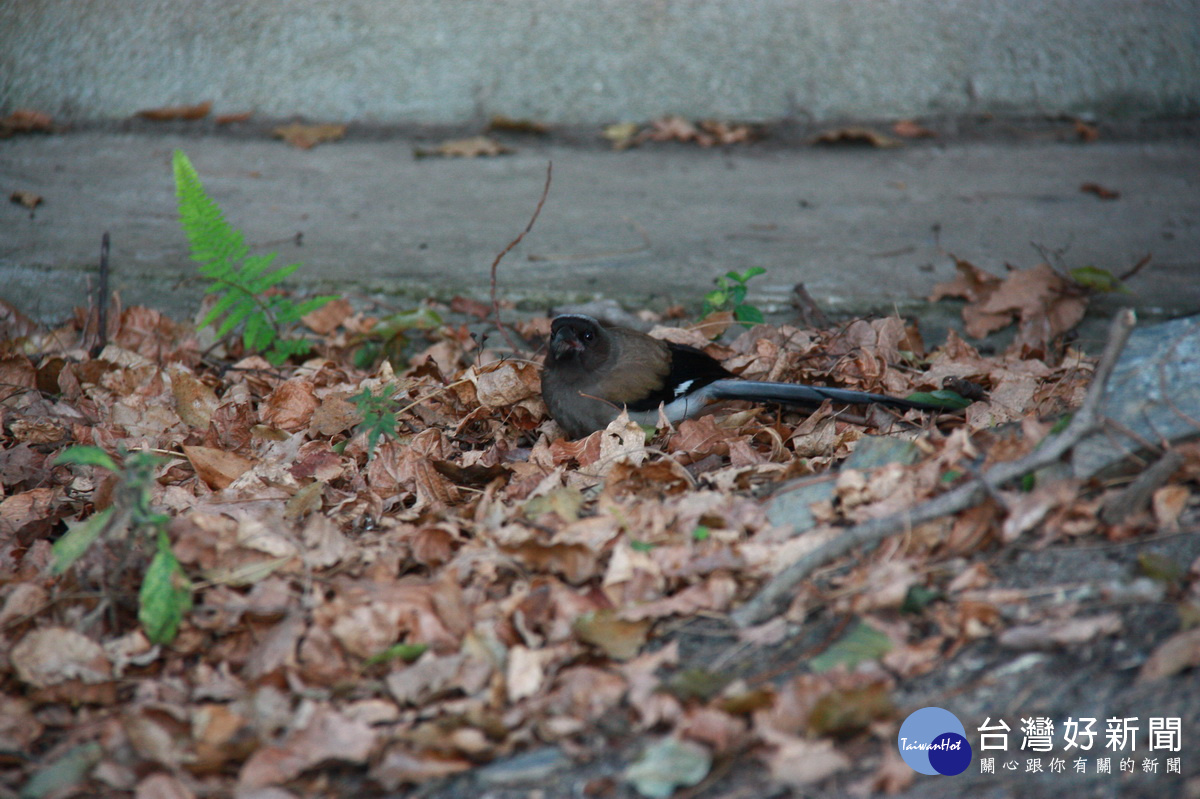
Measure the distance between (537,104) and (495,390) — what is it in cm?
407

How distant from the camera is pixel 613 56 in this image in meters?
7.61

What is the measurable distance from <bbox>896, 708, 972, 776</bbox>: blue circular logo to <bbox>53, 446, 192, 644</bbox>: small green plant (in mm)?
1808

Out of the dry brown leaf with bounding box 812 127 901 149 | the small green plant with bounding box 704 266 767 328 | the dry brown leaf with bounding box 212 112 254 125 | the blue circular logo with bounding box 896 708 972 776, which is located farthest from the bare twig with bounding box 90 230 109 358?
the dry brown leaf with bounding box 812 127 901 149

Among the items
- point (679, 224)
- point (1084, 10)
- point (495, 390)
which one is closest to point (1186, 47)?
point (1084, 10)

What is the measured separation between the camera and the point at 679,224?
19.1 ft

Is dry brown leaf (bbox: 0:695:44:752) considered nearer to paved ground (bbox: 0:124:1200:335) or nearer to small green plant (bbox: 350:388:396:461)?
small green plant (bbox: 350:388:396:461)

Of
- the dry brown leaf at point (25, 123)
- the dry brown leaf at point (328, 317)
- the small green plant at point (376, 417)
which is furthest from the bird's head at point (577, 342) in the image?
the dry brown leaf at point (25, 123)

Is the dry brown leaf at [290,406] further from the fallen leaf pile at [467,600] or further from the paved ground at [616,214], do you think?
the paved ground at [616,214]

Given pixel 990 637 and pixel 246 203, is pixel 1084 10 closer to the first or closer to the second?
pixel 246 203

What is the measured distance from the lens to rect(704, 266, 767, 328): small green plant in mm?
4359

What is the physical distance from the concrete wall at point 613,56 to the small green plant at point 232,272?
3.26 metres

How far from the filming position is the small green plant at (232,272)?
4.37 m

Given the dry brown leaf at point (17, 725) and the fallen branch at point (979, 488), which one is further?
the fallen branch at point (979, 488)

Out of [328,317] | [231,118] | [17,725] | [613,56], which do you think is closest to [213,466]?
[17,725]
